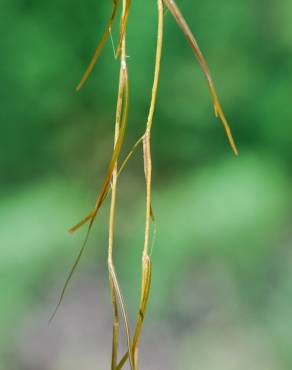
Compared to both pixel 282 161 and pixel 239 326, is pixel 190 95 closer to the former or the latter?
pixel 282 161

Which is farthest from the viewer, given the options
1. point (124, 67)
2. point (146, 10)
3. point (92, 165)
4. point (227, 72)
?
point (92, 165)

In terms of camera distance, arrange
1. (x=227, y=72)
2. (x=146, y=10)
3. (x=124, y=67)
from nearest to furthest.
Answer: (x=124, y=67) < (x=146, y=10) < (x=227, y=72)

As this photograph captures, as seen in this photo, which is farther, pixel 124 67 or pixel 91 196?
pixel 91 196

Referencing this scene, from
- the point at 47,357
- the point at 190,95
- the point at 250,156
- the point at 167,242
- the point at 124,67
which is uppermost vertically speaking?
the point at 124,67

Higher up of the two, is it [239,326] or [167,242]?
[167,242]

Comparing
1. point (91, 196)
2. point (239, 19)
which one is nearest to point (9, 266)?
point (91, 196)

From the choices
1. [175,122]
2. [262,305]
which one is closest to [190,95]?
[175,122]
